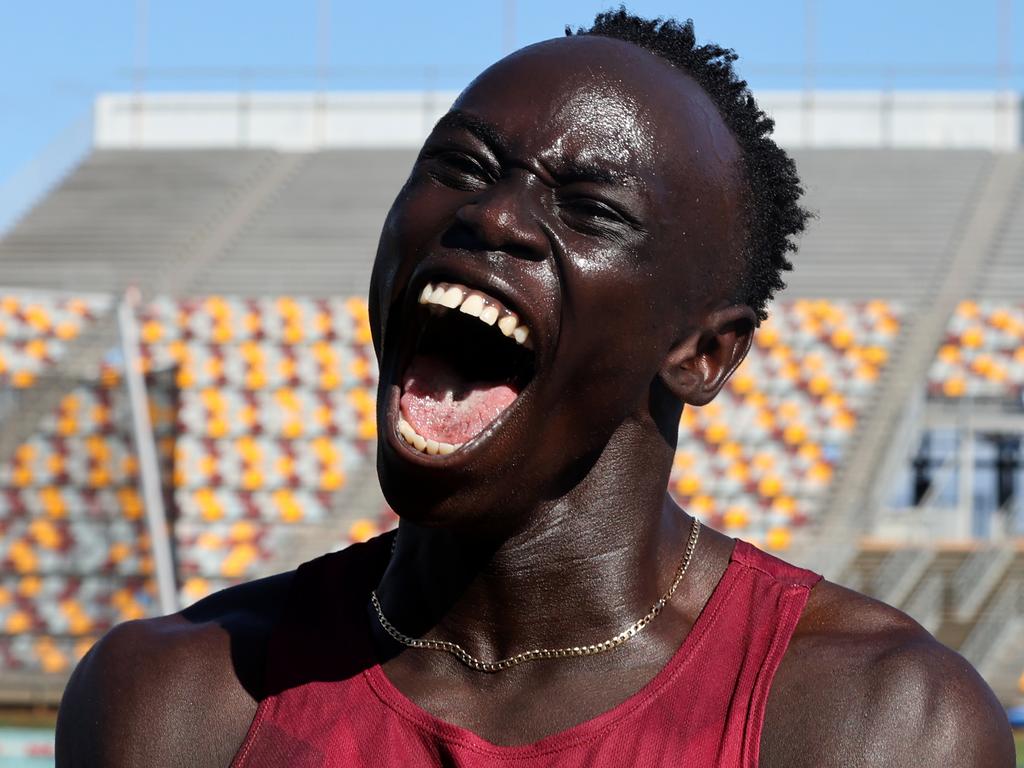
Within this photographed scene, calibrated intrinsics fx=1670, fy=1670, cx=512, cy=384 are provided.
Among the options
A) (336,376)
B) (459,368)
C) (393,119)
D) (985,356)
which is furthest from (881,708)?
(393,119)

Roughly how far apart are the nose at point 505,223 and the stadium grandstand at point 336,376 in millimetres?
8363

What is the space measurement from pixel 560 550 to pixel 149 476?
337 inches

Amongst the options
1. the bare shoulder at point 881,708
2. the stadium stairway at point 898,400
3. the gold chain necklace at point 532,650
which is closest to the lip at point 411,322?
the gold chain necklace at point 532,650

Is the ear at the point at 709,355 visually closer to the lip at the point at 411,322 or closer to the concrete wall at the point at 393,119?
the lip at the point at 411,322

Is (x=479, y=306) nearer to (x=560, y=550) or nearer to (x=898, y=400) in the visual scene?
(x=560, y=550)

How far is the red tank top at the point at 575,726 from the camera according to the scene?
1.38 m

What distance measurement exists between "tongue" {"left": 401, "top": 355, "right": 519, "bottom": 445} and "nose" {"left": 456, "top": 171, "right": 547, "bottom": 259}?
0.13m

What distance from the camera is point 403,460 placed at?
4.48 ft

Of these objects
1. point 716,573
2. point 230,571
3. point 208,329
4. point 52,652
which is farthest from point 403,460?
point 208,329

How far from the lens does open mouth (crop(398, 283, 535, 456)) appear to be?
4.53ft

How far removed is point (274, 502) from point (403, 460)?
1201cm

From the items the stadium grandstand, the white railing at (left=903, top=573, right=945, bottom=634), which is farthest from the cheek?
the white railing at (left=903, top=573, right=945, bottom=634)

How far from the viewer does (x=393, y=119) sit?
2002cm

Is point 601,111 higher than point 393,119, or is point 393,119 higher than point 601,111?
point 601,111
